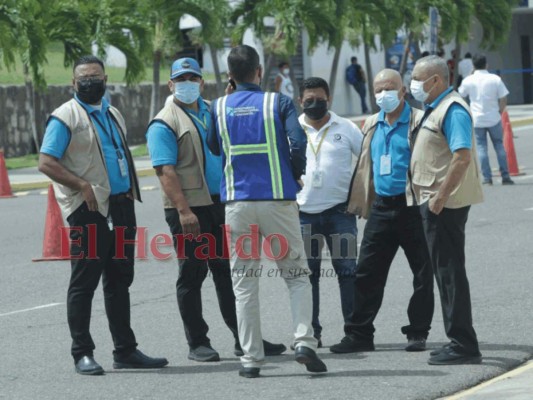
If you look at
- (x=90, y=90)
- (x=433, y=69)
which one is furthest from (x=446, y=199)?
(x=90, y=90)

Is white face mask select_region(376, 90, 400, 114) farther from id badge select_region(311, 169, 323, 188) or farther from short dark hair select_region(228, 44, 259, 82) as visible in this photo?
short dark hair select_region(228, 44, 259, 82)

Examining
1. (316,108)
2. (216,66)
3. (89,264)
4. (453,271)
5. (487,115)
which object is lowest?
(453,271)

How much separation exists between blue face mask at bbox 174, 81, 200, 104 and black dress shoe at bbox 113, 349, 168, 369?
5.41ft

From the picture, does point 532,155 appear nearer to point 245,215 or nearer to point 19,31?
point 19,31

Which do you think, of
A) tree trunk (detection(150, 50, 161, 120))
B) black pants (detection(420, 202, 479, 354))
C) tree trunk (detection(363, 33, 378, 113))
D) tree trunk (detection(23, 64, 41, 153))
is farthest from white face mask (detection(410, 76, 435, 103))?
tree trunk (detection(363, 33, 378, 113))

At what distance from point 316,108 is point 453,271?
152 cm

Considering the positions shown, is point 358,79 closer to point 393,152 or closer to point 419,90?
point 393,152

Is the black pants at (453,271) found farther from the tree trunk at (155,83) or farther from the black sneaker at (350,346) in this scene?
the tree trunk at (155,83)

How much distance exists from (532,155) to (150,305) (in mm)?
14328

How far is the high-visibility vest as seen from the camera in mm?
7605

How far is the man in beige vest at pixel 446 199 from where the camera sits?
25.5 ft

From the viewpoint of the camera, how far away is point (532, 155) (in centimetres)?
2348

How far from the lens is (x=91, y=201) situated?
797 centimetres

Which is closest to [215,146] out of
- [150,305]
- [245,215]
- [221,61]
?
[245,215]
